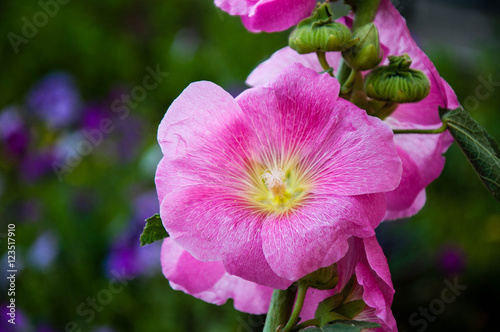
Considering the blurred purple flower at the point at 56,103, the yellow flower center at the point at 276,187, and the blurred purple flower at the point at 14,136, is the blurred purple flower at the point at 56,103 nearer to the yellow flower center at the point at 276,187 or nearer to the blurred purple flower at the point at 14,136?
the blurred purple flower at the point at 14,136

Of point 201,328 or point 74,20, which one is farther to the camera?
point 74,20

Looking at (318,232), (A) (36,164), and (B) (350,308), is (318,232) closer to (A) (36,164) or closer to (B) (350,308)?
(B) (350,308)

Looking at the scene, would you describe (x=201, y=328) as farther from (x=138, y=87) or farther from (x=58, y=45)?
(x=58, y=45)

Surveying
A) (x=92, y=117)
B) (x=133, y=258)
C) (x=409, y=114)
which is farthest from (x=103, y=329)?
(x=409, y=114)

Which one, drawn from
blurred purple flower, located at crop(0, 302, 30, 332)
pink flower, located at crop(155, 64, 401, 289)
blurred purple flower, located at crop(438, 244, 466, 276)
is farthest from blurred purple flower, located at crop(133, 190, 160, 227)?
pink flower, located at crop(155, 64, 401, 289)

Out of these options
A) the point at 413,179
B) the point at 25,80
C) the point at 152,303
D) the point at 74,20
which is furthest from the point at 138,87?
the point at 413,179

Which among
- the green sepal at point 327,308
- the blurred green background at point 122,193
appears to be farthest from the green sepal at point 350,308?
the blurred green background at point 122,193
